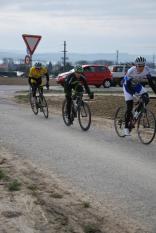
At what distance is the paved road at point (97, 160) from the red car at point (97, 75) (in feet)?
83.0

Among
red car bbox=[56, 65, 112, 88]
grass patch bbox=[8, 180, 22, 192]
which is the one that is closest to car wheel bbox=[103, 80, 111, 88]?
red car bbox=[56, 65, 112, 88]

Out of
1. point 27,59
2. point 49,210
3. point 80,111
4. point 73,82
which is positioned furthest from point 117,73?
point 49,210

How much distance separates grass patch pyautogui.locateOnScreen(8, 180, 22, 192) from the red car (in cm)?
3292

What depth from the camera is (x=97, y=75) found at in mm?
41250

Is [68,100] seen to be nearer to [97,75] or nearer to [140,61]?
[140,61]

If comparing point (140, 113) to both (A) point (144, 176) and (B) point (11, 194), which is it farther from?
(B) point (11, 194)

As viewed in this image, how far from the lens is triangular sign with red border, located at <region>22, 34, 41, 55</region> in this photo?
25.3 m

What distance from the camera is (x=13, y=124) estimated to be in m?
15.4

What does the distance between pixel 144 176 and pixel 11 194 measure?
2.29 m

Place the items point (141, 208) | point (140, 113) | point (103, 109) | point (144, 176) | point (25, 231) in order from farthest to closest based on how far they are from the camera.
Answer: point (103, 109), point (140, 113), point (144, 176), point (141, 208), point (25, 231)

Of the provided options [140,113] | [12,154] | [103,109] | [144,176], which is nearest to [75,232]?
[144,176]

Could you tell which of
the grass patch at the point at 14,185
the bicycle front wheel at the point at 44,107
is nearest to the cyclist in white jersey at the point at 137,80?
the grass patch at the point at 14,185

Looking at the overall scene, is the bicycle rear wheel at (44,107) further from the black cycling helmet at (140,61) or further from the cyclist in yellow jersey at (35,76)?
the black cycling helmet at (140,61)

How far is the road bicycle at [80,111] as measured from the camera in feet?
46.6
